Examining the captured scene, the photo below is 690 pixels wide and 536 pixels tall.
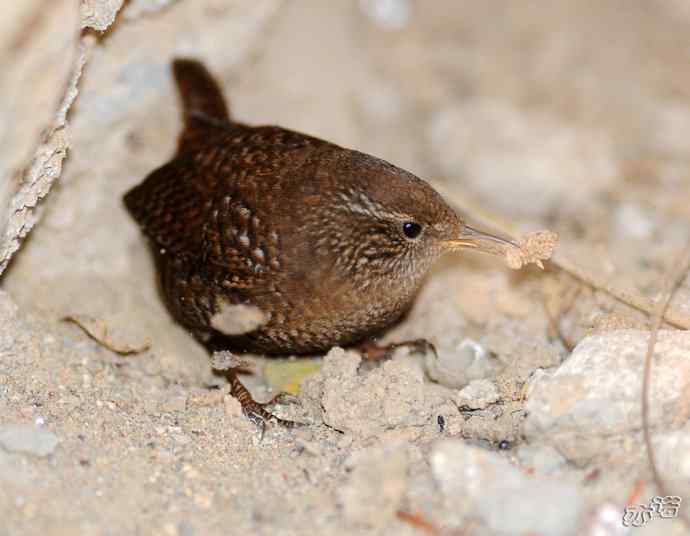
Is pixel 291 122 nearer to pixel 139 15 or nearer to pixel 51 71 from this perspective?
pixel 139 15

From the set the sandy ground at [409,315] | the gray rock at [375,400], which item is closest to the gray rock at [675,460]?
the sandy ground at [409,315]

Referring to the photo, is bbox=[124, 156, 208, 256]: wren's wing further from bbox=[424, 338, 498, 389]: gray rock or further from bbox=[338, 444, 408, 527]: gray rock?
bbox=[338, 444, 408, 527]: gray rock

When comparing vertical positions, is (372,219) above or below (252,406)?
above

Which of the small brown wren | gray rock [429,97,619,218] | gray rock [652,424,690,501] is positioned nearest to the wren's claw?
the small brown wren

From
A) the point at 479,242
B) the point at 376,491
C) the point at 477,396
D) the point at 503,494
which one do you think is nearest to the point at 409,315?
the point at 479,242

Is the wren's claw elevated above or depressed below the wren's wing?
below

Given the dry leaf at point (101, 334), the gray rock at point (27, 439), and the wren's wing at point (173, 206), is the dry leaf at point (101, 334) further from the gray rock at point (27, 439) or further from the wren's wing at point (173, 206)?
the gray rock at point (27, 439)

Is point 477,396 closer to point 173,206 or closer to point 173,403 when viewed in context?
point 173,403
